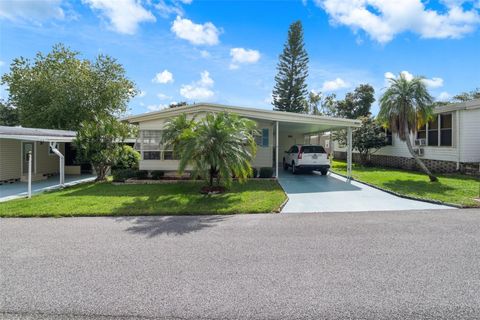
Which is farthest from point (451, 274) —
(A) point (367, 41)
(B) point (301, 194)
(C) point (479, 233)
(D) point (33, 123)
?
(D) point (33, 123)

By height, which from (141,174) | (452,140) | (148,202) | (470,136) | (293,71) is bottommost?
(148,202)

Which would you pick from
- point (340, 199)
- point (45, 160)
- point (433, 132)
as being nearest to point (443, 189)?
point (340, 199)

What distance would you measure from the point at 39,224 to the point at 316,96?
4037 centimetres

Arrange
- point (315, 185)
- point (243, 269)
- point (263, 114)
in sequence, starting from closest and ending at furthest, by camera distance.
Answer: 1. point (243, 269)
2. point (315, 185)
3. point (263, 114)

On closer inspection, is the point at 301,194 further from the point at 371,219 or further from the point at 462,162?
the point at 462,162

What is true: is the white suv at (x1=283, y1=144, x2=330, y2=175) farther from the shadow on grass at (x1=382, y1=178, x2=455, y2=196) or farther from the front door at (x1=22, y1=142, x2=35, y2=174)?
the front door at (x1=22, y1=142, x2=35, y2=174)

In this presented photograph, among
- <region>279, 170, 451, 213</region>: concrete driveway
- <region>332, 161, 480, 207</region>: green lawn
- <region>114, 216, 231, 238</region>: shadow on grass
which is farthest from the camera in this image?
<region>332, 161, 480, 207</region>: green lawn

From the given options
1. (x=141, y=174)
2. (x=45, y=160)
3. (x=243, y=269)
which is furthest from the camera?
(x=45, y=160)

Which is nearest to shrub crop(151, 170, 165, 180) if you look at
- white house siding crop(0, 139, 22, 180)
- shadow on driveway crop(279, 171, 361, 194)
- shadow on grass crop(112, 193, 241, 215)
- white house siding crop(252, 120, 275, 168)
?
shadow on grass crop(112, 193, 241, 215)

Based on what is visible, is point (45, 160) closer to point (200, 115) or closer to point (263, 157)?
point (200, 115)

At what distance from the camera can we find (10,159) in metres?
13.9

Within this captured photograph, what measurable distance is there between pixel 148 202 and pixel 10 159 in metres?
9.97

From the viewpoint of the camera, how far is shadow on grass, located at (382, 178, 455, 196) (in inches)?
389

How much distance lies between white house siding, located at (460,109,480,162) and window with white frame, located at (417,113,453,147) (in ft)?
2.52
